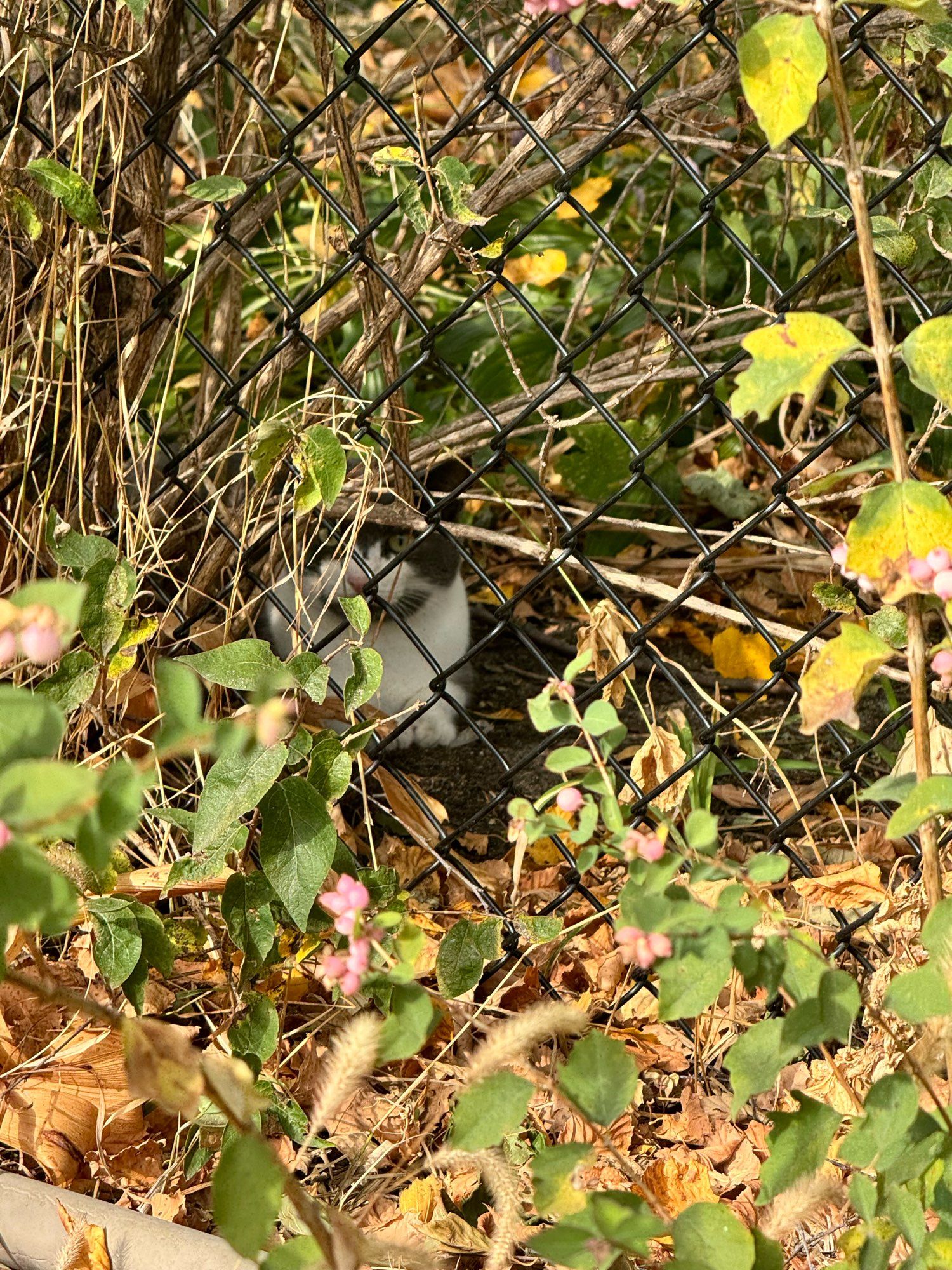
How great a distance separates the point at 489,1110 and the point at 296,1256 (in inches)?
6.7

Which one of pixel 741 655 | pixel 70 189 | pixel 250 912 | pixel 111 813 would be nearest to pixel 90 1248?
pixel 250 912

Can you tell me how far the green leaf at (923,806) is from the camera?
0.90 m

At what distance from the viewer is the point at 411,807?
75.5 inches

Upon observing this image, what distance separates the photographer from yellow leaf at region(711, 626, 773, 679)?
101 inches

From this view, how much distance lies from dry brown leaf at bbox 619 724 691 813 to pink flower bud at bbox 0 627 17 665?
0.88 m

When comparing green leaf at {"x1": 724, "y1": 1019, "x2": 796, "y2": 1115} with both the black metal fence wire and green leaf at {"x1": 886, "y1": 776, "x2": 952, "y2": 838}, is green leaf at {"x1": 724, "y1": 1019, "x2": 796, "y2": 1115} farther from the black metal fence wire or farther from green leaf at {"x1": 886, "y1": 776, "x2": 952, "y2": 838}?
the black metal fence wire

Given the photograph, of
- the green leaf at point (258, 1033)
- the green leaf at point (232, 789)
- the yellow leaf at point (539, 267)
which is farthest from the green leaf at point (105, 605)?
the yellow leaf at point (539, 267)

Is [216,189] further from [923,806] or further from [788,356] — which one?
[923,806]

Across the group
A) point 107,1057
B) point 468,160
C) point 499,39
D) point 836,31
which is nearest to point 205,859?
point 107,1057

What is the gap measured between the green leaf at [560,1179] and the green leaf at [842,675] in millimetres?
340

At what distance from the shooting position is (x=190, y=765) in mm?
1846

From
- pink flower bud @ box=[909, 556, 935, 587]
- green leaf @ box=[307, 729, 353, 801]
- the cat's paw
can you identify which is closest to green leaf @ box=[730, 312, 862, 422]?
pink flower bud @ box=[909, 556, 935, 587]

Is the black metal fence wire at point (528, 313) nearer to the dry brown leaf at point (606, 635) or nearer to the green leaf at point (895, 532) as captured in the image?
the dry brown leaf at point (606, 635)

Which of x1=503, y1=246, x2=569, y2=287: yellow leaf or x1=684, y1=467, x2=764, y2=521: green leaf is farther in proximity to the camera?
x1=503, y1=246, x2=569, y2=287: yellow leaf
